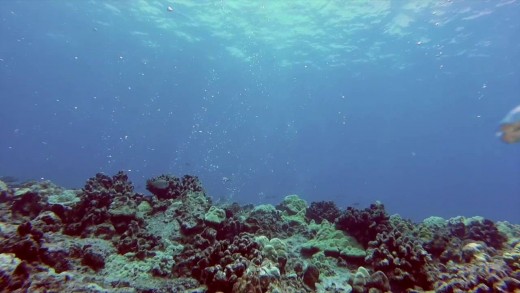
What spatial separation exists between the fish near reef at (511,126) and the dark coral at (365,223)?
10.5ft

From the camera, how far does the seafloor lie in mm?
5258

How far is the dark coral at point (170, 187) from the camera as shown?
943 centimetres

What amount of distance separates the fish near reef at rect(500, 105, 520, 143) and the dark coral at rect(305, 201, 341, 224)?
590 centimetres

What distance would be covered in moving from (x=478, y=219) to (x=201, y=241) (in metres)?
8.91

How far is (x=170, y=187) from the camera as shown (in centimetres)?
959

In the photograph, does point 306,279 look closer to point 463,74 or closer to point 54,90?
point 463,74

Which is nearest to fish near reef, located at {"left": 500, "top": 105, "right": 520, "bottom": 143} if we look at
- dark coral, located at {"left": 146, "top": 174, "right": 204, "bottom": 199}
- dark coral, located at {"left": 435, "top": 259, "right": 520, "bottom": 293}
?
dark coral, located at {"left": 435, "top": 259, "right": 520, "bottom": 293}

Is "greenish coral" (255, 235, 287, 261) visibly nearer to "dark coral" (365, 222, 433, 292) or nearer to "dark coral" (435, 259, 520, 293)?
"dark coral" (365, 222, 433, 292)

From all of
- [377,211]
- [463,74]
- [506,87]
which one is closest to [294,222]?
[377,211]

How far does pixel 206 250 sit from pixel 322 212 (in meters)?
6.16

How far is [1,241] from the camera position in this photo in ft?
17.7

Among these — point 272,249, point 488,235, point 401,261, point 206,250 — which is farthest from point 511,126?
point 206,250

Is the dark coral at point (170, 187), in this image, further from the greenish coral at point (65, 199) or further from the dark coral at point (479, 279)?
the dark coral at point (479, 279)

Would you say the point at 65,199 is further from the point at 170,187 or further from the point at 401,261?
the point at 401,261
